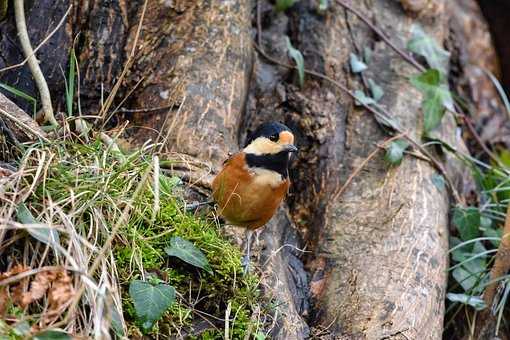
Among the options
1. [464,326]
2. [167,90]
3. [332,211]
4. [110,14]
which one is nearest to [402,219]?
[332,211]

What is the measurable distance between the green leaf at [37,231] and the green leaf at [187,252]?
513 millimetres

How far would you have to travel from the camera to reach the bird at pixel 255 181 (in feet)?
13.1

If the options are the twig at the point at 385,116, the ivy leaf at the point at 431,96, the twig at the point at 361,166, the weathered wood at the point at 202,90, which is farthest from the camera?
the ivy leaf at the point at 431,96

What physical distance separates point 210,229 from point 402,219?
1.22 metres

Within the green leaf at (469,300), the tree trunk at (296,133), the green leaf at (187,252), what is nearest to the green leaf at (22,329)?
the green leaf at (187,252)

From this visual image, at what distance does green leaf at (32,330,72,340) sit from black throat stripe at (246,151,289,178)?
1551 millimetres

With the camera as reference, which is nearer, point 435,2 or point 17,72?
point 17,72

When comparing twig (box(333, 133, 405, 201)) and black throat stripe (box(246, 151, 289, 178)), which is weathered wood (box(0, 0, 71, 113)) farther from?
twig (box(333, 133, 405, 201))

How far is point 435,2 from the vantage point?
595cm

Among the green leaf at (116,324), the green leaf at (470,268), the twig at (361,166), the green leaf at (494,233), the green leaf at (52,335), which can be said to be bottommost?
the green leaf at (470,268)

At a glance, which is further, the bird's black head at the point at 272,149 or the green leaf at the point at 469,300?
the green leaf at the point at 469,300

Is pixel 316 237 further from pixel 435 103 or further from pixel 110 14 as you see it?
pixel 110 14

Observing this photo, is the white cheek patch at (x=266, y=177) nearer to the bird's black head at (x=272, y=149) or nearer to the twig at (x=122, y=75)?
the bird's black head at (x=272, y=149)

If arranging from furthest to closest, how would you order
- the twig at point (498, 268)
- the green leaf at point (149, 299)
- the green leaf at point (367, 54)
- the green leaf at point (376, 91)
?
the green leaf at point (367, 54) → the green leaf at point (376, 91) → the twig at point (498, 268) → the green leaf at point (149, 299)
